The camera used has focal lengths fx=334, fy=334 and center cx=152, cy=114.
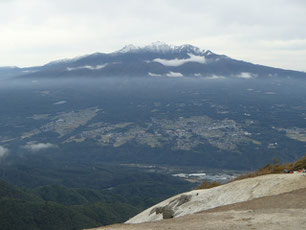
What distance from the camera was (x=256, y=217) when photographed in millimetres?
26156

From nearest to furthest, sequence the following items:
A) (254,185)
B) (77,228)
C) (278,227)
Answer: (278,227), (254,185), (77,228)

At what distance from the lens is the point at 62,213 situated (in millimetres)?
171500

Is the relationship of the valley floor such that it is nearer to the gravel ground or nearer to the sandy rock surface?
the gravel ground

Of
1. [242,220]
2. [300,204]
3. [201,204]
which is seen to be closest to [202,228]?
[242,220]

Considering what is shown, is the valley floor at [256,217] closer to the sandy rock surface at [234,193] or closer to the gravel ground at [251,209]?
the gravel ground at [251,209]

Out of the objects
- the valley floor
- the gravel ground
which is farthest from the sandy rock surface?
the valley floor

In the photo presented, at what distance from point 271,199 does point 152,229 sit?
12.7 meters

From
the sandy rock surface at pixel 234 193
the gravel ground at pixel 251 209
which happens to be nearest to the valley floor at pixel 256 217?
the gravel ground at pixel 251 209

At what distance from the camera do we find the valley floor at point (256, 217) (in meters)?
24.3

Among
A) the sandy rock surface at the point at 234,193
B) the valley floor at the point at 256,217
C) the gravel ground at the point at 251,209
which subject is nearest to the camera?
the valley floor at the point at 256,217

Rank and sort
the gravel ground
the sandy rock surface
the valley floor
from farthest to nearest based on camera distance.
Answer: the sandy rock surface → the gravel ground → the valley floor

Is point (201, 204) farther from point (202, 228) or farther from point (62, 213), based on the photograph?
point (62, 213)

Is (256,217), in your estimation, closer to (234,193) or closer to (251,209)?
(251,209)

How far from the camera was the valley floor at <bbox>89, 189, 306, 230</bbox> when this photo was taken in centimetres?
2433
